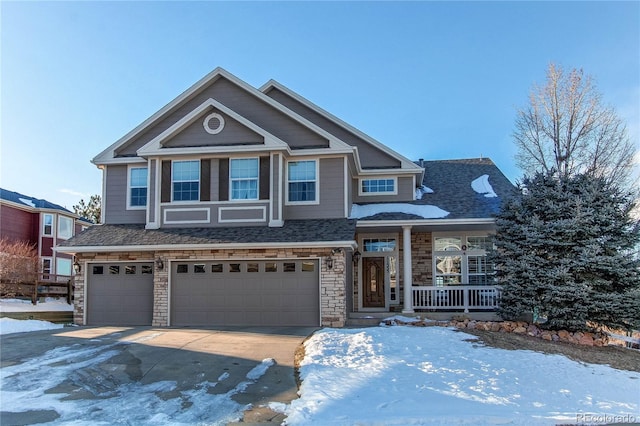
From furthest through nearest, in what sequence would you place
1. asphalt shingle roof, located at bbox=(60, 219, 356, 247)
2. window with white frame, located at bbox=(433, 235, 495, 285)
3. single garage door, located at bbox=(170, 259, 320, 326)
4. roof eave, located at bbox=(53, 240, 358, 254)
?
window with white frame, located at bbox=(433, 235, 495, 285)
single garage door, located at bbox=(170, 259, 320, 326)
asphalt shingle roof, located at bbox=(60, 219, 356, 247)
roof eave, located at bbox=(53, 240, 358, 254)

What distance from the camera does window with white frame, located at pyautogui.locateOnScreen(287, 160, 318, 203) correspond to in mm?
14883

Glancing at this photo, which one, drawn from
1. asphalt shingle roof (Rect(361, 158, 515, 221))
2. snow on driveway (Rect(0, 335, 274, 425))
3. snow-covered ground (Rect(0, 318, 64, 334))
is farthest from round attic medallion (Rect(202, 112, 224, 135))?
snow on driveway (Rect(0, 335, 274, 425))

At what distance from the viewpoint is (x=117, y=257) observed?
14.5 metres

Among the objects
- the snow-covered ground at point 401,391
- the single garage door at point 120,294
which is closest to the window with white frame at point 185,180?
the single garage door at point 120,294

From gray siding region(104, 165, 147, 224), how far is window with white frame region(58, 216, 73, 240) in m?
16.3

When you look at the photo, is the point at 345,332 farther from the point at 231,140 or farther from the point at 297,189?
the point at 231,140

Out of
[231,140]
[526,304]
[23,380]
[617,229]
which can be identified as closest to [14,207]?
[231,140]

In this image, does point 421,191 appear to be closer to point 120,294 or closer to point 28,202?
point 120,294

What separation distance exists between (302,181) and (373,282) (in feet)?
14.0

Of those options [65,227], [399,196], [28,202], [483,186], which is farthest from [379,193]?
[28,202]

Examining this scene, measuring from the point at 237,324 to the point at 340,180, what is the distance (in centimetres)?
502

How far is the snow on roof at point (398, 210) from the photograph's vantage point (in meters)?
15.1

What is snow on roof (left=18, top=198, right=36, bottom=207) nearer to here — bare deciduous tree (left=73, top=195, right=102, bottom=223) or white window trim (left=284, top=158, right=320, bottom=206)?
bare deciduous tree (left=73, top=195, right=102, bottom=223)

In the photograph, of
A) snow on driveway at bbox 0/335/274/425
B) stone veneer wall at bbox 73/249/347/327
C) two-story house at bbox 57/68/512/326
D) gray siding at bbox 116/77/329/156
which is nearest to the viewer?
snow on driveway at bbox 0/335/274/425
